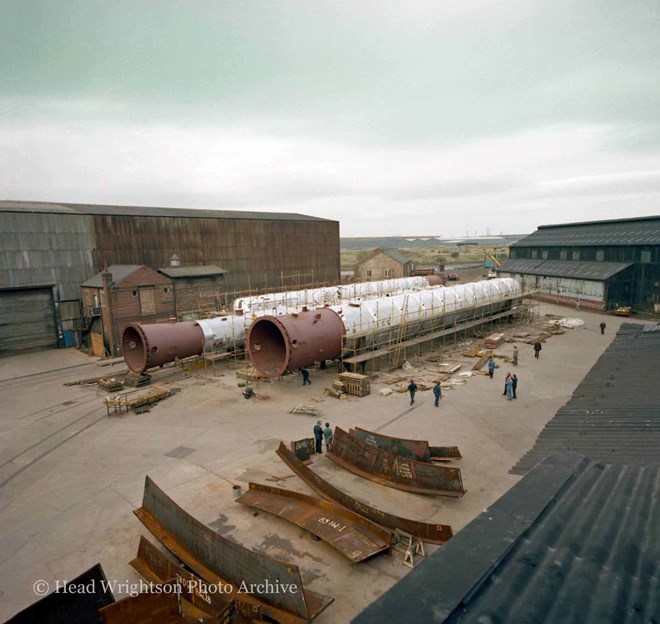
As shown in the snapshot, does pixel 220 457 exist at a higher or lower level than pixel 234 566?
lower

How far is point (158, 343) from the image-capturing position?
86.6 ft

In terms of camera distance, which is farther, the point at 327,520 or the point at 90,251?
the point at 90,251

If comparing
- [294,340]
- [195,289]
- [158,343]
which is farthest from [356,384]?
[195,289]

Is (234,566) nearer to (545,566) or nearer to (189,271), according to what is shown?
(545,566)

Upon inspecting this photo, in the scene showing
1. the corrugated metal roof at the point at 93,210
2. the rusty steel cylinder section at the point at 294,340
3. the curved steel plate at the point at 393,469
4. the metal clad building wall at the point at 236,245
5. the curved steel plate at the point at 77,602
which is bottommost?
the curved steel plate at the point at 393,469

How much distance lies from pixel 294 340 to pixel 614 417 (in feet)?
50.3

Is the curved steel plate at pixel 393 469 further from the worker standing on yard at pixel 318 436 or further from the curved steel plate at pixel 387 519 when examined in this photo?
the curved steel plate at pixel 387 519

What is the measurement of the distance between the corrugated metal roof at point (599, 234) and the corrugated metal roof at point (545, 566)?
46.9 metres

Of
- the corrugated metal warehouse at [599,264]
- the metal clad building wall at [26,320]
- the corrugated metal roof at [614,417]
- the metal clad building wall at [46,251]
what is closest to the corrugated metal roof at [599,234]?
the corrugated metal warehouse at [599,264]

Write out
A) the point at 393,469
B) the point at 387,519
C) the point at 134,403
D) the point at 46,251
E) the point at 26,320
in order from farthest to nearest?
the point at 46,251 < the point at 26,320 < the point at 134,403 < the point at 393,469 < the point at 387,519

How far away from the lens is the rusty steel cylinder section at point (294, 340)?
23375mm

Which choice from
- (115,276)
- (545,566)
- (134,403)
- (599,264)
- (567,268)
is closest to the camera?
(545,566)

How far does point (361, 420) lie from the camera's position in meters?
19.5

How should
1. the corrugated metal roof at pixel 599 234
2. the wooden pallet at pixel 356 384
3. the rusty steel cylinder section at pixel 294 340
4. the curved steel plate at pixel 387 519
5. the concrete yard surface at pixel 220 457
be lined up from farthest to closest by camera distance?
1. the corrugated metal roof at pixel 599 234
2. the rusty steel cylinder section at pixel 294 340
3. the wooden pallet at pixel 356 384
4. the concrete yard surface at pixel 220 457
5. the curved steel plate at pixel 387 519
